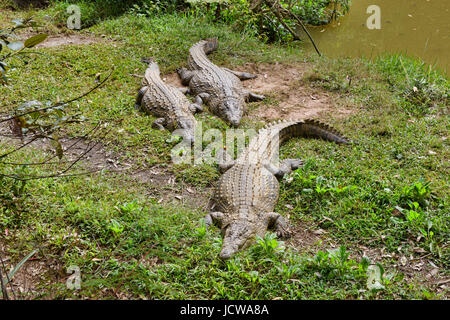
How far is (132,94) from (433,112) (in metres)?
5.10

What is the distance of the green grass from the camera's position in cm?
346

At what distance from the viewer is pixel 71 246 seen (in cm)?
371

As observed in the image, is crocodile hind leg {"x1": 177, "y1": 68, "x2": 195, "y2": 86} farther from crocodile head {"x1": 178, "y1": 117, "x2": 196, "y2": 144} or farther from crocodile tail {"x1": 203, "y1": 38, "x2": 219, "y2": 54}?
crocodile head {"x1": 178, "y1": 117, "x2": 196, "y2": 144}

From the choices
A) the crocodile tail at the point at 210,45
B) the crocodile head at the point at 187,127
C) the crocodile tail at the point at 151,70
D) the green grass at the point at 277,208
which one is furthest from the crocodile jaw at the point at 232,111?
the crocodile tail at the point at 210,45

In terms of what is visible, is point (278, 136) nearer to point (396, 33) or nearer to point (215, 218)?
point (215, 218)

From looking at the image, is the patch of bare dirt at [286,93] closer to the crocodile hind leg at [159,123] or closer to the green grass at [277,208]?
the green grass at [277,208]

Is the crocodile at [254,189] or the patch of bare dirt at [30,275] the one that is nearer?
the patch of bare dirt at [30,275]

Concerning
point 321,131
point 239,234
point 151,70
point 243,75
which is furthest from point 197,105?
point 239,234

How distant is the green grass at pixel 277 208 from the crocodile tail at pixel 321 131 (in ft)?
0.47

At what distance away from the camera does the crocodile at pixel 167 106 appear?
238 inches

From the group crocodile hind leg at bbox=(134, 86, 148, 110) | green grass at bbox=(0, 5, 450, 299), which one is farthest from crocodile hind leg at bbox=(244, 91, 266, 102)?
crocodile hind leg at bbox=(134, 86, 148, 110)

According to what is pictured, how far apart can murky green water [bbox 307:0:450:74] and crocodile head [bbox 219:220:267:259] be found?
616 centimetres

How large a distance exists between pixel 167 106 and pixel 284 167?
228cm
